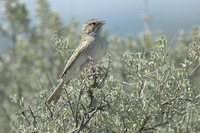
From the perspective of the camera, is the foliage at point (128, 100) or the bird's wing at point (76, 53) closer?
the foliage at point (128, 100)

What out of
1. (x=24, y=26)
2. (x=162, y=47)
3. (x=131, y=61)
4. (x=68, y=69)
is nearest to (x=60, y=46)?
(x=68, y=69)

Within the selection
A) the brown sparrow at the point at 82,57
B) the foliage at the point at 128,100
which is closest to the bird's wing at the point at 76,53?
the brown sparrow at the point at 82,57

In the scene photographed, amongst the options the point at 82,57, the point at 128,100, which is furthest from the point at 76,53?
the point at 128,100

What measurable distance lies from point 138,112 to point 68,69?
64.3 inches

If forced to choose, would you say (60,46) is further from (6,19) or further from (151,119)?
(6,19)

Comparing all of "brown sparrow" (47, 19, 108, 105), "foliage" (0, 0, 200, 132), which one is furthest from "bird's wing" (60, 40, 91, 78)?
"foliage" (0, 0, 200, 132)

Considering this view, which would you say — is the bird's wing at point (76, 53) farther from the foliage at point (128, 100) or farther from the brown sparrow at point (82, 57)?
the foliage at point (128, 100)

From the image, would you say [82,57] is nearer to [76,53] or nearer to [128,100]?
[76,53]

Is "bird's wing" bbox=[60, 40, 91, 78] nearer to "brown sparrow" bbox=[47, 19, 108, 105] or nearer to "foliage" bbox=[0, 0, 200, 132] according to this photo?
"brown sparrow" bbox=[47, 19, 108, 105]

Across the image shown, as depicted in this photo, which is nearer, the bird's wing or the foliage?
the foliage

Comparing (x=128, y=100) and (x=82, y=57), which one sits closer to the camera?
(x=128, y=100)

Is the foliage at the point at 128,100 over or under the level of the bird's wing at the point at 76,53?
under

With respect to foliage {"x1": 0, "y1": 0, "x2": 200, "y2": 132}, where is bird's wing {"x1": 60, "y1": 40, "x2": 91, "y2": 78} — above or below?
above

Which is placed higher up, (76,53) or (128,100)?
(76,53)
